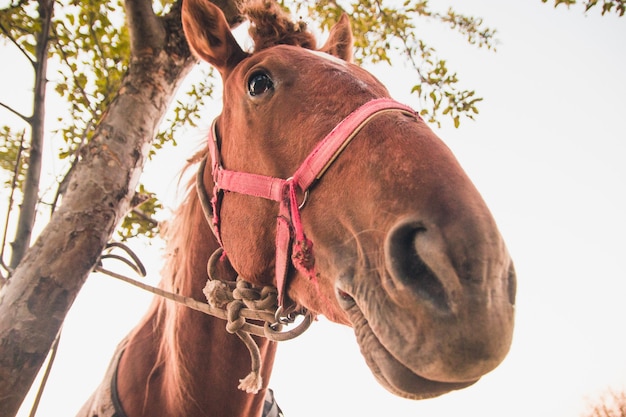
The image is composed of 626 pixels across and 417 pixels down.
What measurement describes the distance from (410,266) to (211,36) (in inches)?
65.2

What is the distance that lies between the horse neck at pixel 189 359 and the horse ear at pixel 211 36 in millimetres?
746

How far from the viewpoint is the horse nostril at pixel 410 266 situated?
826 millimetres

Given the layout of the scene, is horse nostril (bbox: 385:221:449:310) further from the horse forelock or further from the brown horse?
the horse forelock

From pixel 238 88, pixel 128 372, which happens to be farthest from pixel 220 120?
pixel 128 372

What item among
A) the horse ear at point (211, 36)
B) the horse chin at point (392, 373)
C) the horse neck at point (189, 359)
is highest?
the horse ear at point (211, 36)

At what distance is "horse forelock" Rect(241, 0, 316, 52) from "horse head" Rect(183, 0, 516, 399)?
38cm

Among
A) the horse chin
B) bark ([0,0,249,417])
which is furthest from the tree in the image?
the horse chin

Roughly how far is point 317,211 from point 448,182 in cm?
42

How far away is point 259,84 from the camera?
154 centimetres

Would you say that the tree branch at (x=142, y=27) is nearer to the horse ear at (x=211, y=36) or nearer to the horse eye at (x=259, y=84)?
the horse ear at (x=211, y=36)

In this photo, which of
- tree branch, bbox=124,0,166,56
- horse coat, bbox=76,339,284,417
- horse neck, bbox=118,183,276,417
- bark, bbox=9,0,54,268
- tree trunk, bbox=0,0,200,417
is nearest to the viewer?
tree trunk, bbox=0,0,200,417

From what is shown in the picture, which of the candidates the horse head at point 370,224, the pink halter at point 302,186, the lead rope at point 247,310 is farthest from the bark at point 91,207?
the pink halter at point 302,186

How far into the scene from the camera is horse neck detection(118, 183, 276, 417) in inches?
70.2

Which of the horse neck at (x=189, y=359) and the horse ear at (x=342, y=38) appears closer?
the horse neck at (x=189, y=359)
